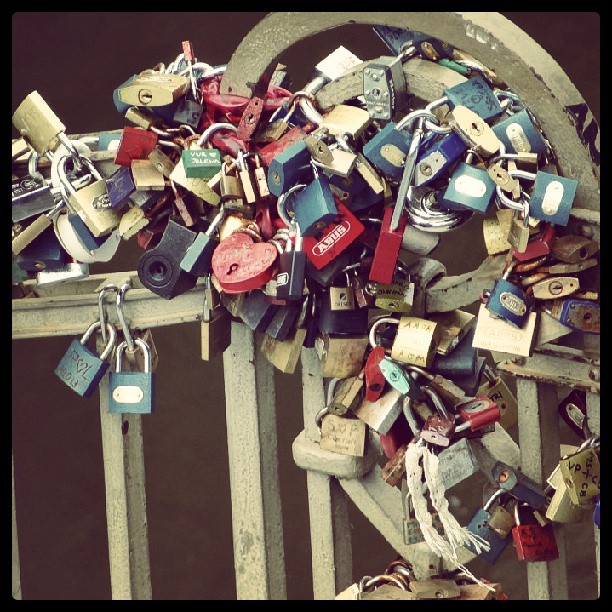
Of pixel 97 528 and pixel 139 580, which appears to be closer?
pixel 139 580

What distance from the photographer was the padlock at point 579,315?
2.17 meters

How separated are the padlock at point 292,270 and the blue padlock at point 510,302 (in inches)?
14.5

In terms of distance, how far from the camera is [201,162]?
238 cm

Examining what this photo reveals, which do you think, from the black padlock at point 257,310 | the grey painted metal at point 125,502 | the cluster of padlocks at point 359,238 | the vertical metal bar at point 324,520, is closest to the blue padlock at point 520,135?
the cluster of padlocks at point 359,238

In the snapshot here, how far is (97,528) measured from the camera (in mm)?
4703

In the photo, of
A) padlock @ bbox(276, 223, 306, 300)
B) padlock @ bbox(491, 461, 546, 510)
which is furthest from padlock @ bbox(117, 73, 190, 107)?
padlock @ bbox(491, 461, 546, 510)

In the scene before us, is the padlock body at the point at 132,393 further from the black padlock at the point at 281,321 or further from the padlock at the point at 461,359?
the padlock at the point at 461,359

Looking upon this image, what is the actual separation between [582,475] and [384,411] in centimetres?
41

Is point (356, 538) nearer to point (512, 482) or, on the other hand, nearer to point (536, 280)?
point (512, 482)

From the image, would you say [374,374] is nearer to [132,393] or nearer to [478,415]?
[478,415]

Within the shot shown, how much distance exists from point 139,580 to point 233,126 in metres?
1.06

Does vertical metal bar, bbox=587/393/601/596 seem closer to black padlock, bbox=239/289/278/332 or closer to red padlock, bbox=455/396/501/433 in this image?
red padlock, bbox=455/396/501/433

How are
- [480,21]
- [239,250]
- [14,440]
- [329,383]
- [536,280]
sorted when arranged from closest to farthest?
[480,21] → [536,280] → [239,250] → [329,383] → [14,440]

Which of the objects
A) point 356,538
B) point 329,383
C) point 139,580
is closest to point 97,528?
point 356,538
